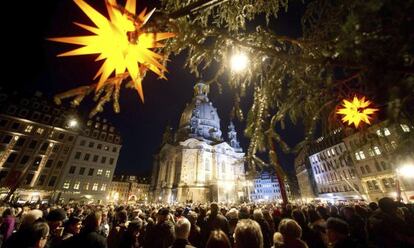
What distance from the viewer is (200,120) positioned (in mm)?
63844

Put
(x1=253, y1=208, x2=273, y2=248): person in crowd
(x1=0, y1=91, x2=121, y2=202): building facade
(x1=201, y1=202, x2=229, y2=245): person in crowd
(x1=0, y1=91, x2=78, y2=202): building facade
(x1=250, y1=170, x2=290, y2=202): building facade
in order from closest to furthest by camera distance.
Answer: (x1=201, y1=202, x2=229, y2=245): person in crowd → (x1=253, y1=208, x2=273, y2=248): person in crowd → (x1=0, y1=91, x2=78, y2=202): building facade → (x1=0, y1=91, x2=121, y2=202): building facade → (x1=250, y1=170, x2=290, y2=202): building facade

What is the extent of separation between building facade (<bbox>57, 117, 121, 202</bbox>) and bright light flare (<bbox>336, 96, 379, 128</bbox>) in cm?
4682

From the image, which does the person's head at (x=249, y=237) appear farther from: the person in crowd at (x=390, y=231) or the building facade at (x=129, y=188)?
the building facade at (x=129, y=188)

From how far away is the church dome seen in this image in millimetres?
60841

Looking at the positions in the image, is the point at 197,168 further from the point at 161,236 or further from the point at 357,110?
the point at 357,110

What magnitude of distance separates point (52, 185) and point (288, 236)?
46.2 m

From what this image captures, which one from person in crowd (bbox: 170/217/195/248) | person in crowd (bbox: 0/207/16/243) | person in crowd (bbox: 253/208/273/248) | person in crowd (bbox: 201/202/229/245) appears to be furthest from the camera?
person in crowd (bbox: 0/207/16/243)

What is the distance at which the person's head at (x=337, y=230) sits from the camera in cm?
296

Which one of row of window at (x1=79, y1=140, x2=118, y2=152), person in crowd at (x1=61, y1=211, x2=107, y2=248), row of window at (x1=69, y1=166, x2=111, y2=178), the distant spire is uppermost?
the distant spire

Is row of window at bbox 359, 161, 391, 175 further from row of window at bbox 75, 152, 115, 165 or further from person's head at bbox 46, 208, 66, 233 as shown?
row of window at bbox 75, 152, 115, 165

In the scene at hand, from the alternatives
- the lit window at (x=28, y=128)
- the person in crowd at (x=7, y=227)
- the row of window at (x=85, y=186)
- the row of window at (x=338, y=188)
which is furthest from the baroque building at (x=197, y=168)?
the person in crowd at (x=7, y=227)

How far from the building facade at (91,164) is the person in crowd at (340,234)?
46022 mm

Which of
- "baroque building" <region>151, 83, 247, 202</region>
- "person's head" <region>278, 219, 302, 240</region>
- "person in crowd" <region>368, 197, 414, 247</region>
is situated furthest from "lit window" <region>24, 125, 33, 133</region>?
"person in crowd" <region>368, 197, 414, 247</region>

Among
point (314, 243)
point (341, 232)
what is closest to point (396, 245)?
point (314, 243)
